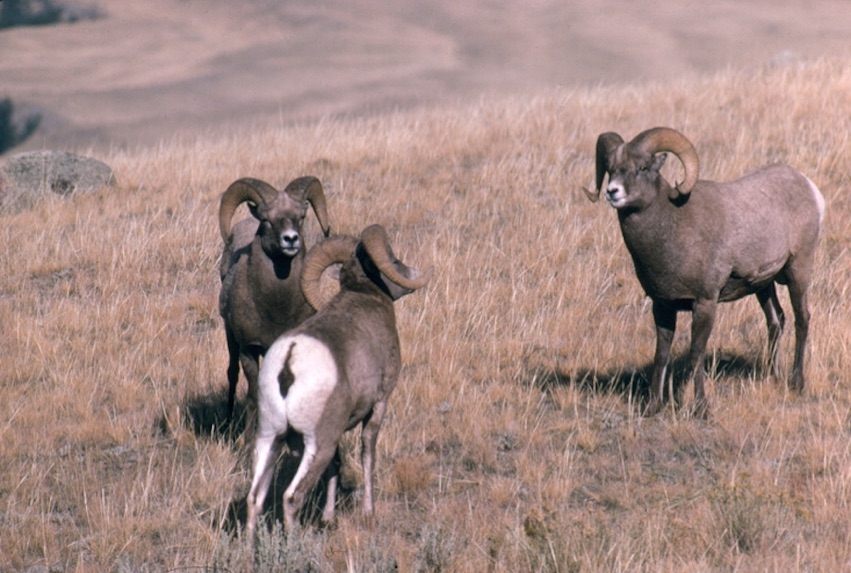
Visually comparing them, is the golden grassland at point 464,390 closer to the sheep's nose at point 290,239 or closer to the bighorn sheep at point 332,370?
the bighorn sheep at point 332,370

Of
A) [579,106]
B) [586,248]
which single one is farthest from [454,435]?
[579,106]

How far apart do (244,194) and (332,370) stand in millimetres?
2150

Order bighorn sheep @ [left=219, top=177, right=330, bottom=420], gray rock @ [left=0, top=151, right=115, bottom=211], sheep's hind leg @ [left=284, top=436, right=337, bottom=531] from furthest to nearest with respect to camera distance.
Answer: gray rock @ [left=0, top=151, right=115, bottom=211] → bighorn sheep @ [left=219, top=177, right=330, bottom=420] → sheep's hind leg @ [left=284, top=436, right=337, bottom=531]

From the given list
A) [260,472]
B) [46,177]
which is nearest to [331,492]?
[260,472]

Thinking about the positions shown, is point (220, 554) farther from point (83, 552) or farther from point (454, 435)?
point (454, 435)

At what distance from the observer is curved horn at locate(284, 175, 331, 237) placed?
25.0ft

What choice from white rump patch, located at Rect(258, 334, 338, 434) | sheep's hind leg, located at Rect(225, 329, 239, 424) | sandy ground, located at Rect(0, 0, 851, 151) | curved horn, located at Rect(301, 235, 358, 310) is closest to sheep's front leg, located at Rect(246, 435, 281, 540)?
white rump patch, located at Rect(258, 334, 338, 434)

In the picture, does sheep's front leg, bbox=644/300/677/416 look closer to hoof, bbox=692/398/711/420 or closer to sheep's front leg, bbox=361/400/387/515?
hoof, bbox=692/398/711/420

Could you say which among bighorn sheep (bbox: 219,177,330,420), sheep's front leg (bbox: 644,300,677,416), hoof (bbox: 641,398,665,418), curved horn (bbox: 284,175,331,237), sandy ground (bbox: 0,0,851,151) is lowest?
hoof (bbox: 641,398,665,418)

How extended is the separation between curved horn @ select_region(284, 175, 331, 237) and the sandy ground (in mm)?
30529

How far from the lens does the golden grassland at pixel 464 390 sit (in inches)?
248

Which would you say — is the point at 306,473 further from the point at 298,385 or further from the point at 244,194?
the point at 244,194

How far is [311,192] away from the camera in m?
7.75

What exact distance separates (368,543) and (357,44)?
51195 mm
